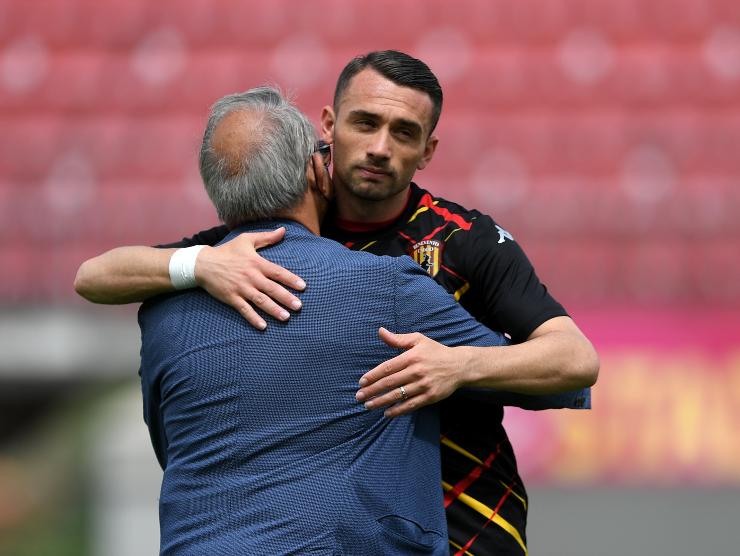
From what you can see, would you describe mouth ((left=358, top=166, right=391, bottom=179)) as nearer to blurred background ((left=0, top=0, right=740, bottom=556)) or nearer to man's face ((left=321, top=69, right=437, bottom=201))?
man's face ((left=321, top=69, right=437, bottom=201))

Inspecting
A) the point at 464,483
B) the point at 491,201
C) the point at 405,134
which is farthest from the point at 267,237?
the point at 491,201

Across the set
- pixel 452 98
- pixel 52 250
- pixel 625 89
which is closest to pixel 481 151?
pixel 452 98

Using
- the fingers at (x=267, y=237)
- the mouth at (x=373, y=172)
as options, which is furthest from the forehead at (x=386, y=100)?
Result: the fingers at (x=267, y=237)

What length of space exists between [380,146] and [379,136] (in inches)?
1.3

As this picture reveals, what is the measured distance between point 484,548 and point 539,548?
3646 mm

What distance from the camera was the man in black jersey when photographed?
2.44m

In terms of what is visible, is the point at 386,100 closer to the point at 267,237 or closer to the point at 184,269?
the point at 267,237

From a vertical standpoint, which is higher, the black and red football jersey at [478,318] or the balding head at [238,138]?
the balding head at [238,138]

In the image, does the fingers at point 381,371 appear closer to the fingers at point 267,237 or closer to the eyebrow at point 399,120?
the fingers at point 267,237

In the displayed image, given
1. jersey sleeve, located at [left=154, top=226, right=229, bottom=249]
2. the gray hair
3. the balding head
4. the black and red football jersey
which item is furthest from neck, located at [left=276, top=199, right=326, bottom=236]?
jersey sleeve, located at [left=154, top=226, right=229, bottom=249]

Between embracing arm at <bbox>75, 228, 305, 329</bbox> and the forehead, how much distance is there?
53 centimetres

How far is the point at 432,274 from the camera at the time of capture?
8.97 ft

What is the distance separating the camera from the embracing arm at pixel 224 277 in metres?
2.44

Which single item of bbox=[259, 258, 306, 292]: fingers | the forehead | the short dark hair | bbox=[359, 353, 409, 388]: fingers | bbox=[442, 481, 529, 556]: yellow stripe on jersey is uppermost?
the short dark hair
